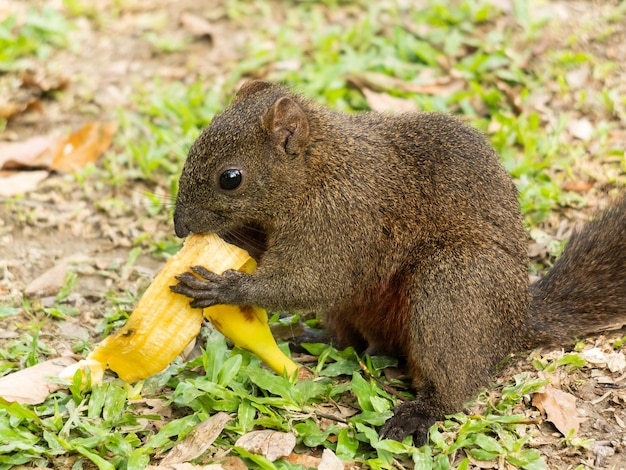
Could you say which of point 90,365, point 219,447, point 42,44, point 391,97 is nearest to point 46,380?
point 90,365

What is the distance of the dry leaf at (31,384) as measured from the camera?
4363mm

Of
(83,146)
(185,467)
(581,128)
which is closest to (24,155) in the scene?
(83,146)

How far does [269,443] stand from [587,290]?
204 cm

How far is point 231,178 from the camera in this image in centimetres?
463

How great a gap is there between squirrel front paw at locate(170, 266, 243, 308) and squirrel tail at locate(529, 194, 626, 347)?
1716mm

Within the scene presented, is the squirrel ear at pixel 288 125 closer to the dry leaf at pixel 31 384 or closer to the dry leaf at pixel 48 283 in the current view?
the dry leaf at pixel 31 384

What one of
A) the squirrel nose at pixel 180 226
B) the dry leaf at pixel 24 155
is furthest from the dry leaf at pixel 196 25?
the squirrel nose at pixel 180 226

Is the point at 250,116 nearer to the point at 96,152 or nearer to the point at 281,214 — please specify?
the point at 281,214

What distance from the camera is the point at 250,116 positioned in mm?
4715

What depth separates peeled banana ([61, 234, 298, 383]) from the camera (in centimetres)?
450

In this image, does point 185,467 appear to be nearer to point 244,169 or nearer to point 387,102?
point 244,169

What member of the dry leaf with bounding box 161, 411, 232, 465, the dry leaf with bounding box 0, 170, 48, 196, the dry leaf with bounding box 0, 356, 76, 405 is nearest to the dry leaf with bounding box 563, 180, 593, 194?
the dry leaf with bounding box 161, 411, 232, 465

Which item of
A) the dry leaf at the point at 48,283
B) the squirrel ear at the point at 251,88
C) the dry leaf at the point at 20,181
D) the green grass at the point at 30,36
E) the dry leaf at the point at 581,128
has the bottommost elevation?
the dry leaf at the point at 48,283

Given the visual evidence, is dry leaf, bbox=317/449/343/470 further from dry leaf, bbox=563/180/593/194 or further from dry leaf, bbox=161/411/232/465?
dry leaf, bbox=563/180/593/194
